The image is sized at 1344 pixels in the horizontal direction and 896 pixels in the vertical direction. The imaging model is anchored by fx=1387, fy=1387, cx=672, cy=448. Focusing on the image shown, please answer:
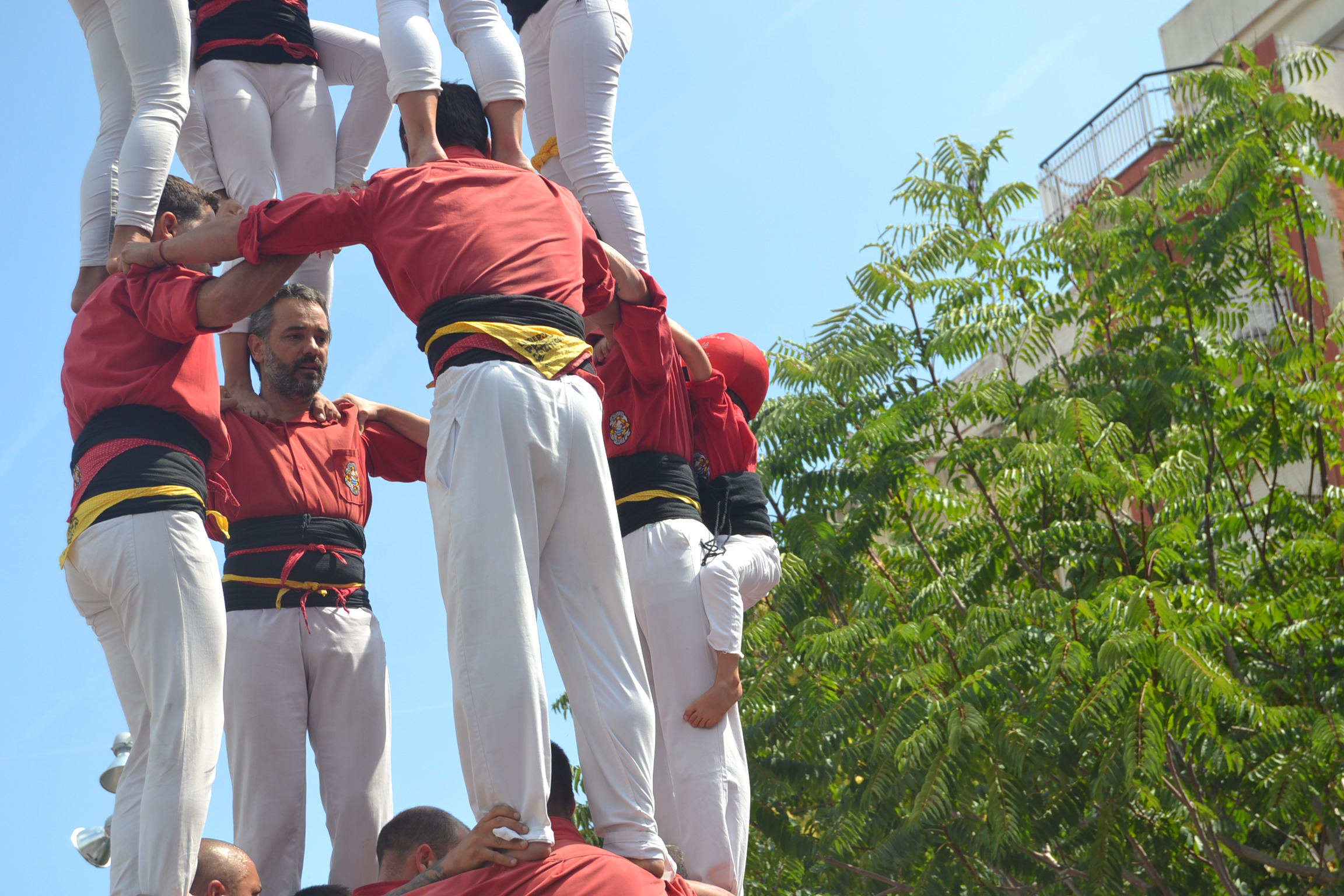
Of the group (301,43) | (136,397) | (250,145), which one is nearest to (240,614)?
(136,397)

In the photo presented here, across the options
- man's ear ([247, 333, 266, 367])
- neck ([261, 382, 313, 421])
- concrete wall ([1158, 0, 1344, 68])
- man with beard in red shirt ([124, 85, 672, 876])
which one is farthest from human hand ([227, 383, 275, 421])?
concrete wall ([1158, 0, 1344, 68])

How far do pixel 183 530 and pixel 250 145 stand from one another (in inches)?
87.8

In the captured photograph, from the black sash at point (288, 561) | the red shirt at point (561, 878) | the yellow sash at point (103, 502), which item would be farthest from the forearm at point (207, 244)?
the red shirt at point (561, 878)

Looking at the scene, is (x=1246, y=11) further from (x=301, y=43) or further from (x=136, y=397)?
(x=136, y=397)

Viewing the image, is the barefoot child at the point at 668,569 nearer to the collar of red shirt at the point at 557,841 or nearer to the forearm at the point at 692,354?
the forearm at the point at 692,354

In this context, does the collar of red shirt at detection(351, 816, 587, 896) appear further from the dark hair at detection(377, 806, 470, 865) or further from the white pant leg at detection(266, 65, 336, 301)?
the white pant leg at detection(266, 65, 336, 301)

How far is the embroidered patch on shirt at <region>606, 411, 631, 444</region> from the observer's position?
5445 mm

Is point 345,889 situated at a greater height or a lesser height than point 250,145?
lesser

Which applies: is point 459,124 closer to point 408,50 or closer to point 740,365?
point 408,50

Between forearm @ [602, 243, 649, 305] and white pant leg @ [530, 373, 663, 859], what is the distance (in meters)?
0.83

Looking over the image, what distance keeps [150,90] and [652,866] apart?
10.9 ft

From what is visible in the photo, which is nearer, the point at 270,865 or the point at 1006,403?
the point at 270,865

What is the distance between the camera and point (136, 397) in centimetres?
446

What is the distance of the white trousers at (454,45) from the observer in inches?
183
